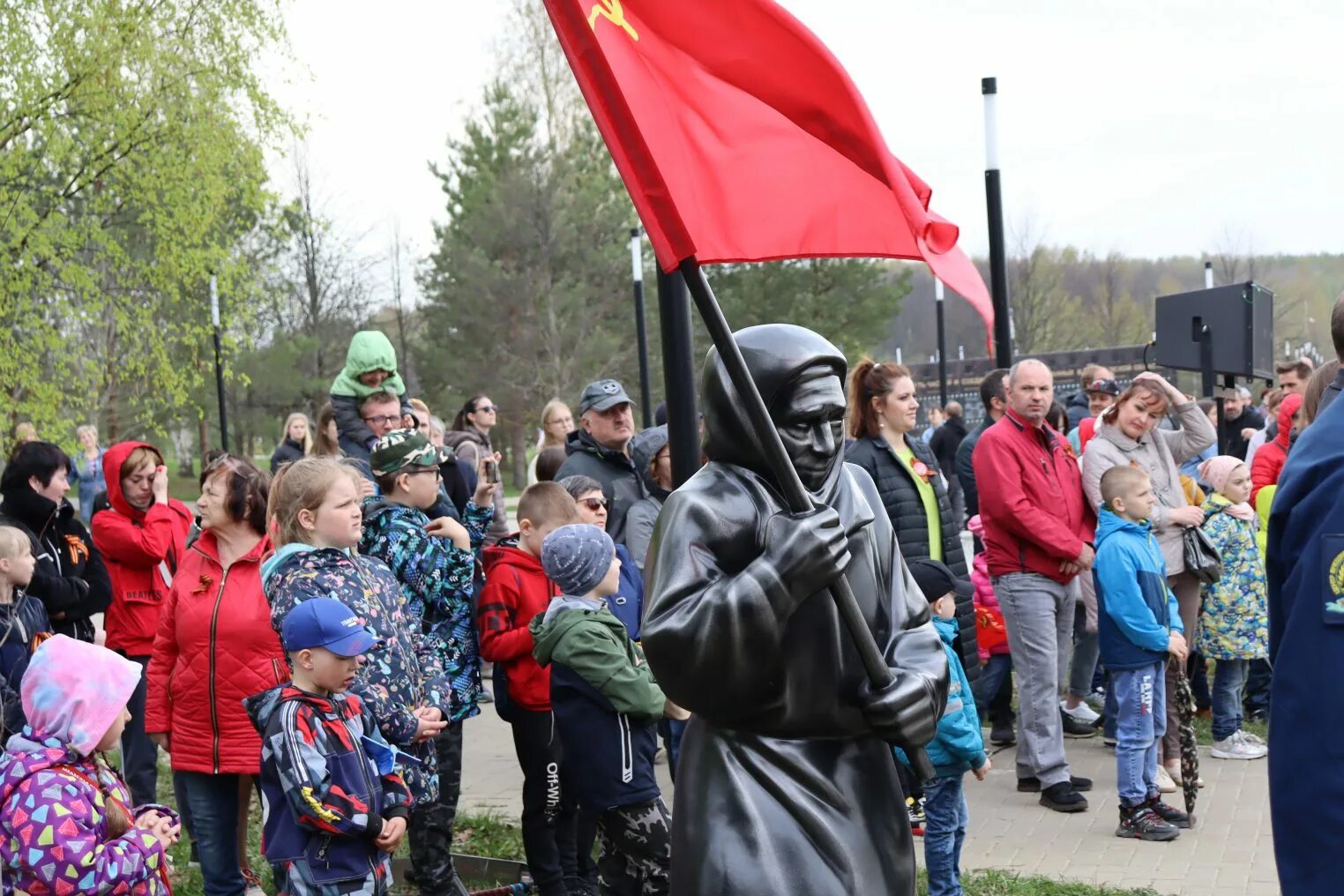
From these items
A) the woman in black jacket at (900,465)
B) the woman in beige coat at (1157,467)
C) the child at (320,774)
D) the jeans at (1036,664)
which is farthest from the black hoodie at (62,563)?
the woman in beige coat at (1157,467)

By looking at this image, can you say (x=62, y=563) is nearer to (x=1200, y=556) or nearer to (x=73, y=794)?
(x=73, y=794)

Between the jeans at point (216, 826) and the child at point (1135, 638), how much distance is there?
4079 millimetres

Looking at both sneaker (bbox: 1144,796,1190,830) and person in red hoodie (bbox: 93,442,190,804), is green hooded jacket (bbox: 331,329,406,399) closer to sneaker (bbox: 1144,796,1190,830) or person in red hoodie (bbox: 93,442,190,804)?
person in red hoodie (bbox: 93,442,190,804)

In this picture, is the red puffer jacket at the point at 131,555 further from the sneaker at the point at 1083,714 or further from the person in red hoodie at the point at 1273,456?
the person in red hoodie at the point at 1273,456

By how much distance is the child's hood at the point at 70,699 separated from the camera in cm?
423

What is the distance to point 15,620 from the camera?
6.16 meters

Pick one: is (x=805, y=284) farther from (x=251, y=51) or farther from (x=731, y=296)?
(x=251, y=51)

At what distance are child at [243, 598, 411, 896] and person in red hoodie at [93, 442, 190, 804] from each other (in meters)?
3.07

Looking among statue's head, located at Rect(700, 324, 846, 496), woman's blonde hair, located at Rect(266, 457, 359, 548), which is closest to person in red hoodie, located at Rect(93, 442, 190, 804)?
woman's blonde hair, located at Rect(266, 457, 359, 548)

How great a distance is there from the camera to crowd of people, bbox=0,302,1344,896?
175 inches

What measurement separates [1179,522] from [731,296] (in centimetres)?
2857

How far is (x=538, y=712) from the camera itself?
6.05 m

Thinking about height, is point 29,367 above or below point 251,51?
below

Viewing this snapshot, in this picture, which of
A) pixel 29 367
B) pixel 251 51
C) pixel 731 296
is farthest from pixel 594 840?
pixel 731 296
